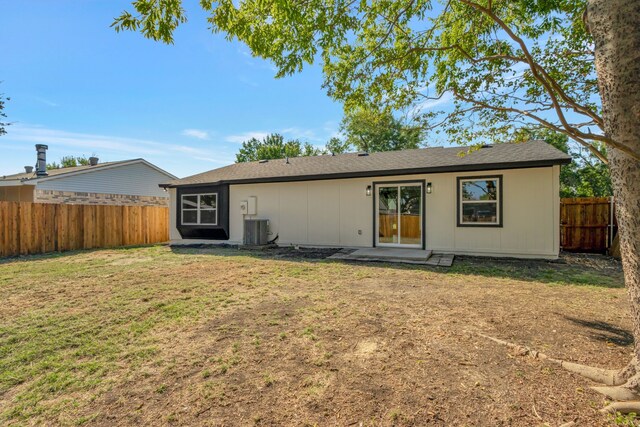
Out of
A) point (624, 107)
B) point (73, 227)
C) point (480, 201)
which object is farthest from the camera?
point (73, 227)

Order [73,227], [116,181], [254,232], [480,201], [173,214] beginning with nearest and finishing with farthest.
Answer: [480,201] < [254,232] < [73,227] < [173,214] < [116,181]

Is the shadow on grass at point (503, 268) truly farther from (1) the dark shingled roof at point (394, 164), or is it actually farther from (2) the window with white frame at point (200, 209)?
(2) the window with white frame at point (200, 209)

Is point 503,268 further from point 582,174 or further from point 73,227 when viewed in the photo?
point 582,174

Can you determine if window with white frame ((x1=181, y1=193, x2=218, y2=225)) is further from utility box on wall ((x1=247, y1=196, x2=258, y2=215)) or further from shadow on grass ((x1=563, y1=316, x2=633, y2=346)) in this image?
shadow on grass ((x1=563, y1=316, x2=633, y2=346))

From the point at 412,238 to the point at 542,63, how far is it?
5.53 meters

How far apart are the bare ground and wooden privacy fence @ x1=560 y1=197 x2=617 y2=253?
478 centimetres

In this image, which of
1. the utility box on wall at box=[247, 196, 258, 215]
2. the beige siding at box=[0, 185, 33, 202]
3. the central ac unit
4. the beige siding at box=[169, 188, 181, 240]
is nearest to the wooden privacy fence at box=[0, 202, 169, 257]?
the beige siding at box=[169, 188, 181, 240]

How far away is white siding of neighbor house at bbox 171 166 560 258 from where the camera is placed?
8148mm

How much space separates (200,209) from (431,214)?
8951 millimetres

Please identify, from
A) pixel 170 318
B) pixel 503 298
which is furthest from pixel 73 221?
pixel 503 298

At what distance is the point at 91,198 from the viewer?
16.3m

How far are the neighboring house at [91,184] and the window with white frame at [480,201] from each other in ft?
57.6

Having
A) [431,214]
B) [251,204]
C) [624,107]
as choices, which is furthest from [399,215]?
[624,107]

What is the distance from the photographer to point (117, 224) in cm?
1259
